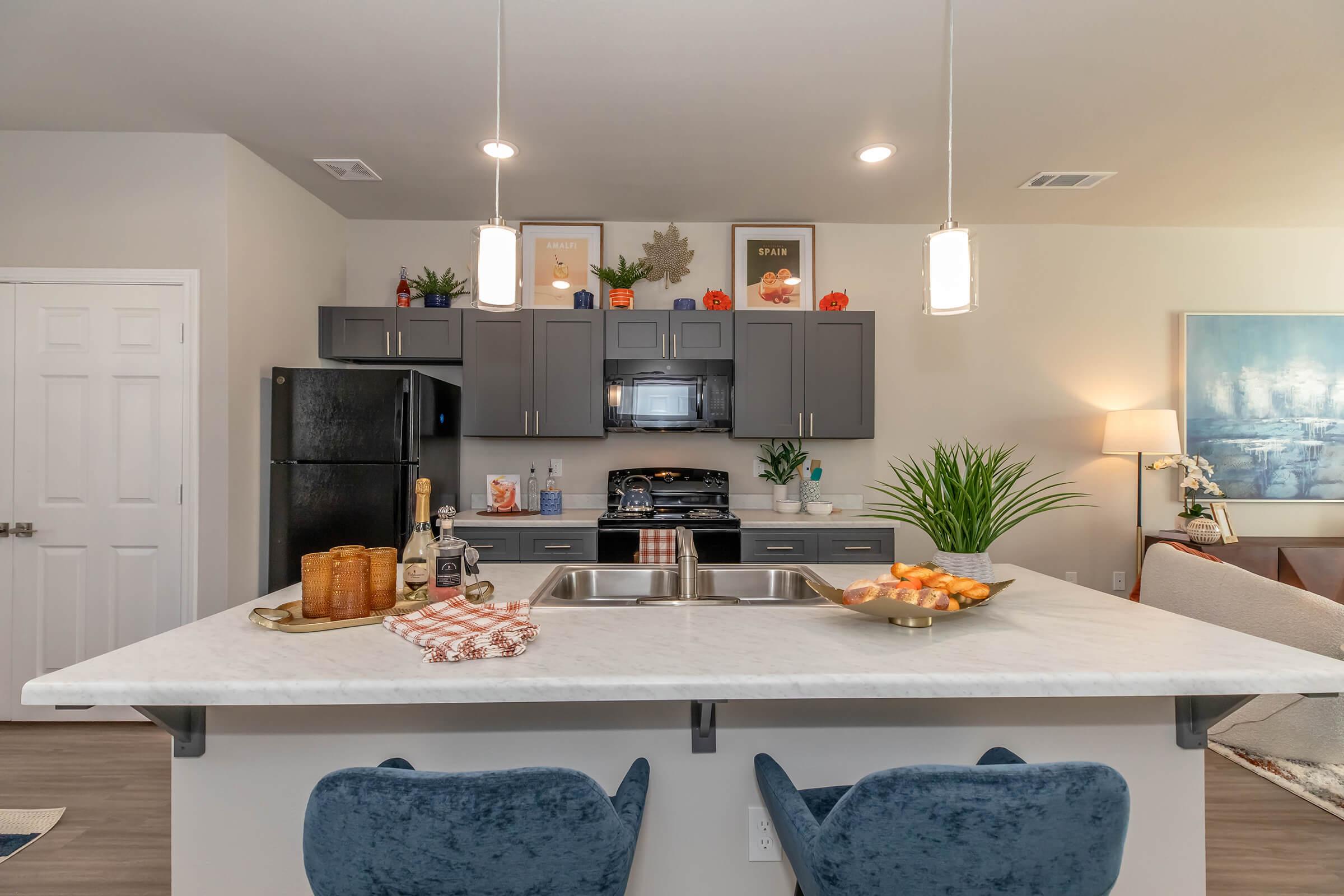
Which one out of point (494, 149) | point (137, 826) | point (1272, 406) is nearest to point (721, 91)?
point (494, 149)

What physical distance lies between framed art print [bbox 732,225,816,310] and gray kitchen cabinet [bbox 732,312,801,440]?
1.03ft

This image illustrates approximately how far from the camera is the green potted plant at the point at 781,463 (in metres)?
4.13

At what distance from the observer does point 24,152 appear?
306 cm

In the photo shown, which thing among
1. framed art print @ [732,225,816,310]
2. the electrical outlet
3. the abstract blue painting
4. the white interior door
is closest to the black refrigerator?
the white interior door

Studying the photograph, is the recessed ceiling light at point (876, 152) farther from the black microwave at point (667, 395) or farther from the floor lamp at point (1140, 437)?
the floor lamp at point (1140, 437)

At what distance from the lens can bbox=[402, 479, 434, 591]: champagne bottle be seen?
5.46 feet

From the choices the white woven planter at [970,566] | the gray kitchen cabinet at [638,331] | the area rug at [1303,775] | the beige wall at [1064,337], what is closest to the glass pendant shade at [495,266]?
the white woven planter at [970,566]

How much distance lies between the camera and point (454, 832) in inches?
34.9

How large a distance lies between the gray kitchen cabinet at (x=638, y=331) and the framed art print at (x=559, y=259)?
359 mm

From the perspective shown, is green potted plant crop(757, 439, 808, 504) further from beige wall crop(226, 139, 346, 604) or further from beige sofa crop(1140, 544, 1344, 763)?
beige wall crop(226, 139, 346, 604)

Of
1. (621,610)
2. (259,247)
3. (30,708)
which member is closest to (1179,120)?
(621,610)

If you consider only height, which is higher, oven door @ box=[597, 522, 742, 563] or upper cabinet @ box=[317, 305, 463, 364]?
upper cabinet @ box=[317, 305, 463, 364]

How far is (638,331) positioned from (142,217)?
2399 mm

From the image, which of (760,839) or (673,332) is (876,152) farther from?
(760,839)
